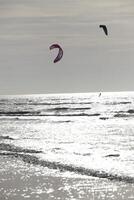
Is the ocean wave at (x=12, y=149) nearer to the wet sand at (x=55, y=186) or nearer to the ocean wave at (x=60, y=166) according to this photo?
the ocean wave at (x=60, y=166)

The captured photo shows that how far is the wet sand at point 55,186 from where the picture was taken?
46.6 feet

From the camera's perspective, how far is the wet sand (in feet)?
46.6

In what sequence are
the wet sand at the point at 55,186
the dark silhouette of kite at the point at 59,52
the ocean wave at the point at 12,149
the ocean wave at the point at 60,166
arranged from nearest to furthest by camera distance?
the wet sand at the point at 55,186
the ocean wave at the point at 60,166
the dark silhouette of kite at the point at 59,52
the ocean wave at the point at 12,149

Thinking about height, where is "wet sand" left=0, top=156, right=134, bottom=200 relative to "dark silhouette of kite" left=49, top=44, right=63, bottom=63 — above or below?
below

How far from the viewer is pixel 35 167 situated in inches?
789

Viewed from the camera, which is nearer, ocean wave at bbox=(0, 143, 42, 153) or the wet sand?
the wet sand

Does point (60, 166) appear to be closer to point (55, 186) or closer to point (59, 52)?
point (55, 186)

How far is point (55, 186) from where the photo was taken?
15734mm

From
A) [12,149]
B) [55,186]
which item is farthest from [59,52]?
[55,186]

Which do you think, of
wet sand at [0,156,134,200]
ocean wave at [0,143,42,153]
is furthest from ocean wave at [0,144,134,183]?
wet sand at [0,156,134,200]

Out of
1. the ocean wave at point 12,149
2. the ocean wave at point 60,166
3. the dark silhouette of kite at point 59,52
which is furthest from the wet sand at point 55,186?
the dark silhouette of kite at point 59,52

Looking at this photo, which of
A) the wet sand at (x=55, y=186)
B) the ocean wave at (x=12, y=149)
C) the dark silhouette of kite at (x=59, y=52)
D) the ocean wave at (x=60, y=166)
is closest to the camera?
the wet sand at (x=55, y=186)

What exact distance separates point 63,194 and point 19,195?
1.26 metres

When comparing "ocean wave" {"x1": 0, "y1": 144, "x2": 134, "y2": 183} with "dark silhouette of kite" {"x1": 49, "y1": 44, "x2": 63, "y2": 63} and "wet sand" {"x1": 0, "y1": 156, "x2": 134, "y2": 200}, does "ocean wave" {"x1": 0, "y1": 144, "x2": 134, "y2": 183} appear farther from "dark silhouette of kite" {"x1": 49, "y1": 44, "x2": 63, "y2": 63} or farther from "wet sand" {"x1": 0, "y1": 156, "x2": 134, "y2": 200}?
"dark silhouette of kite" {"x1": 49, "y1": 44, "x2": 63, "y2": 63}
